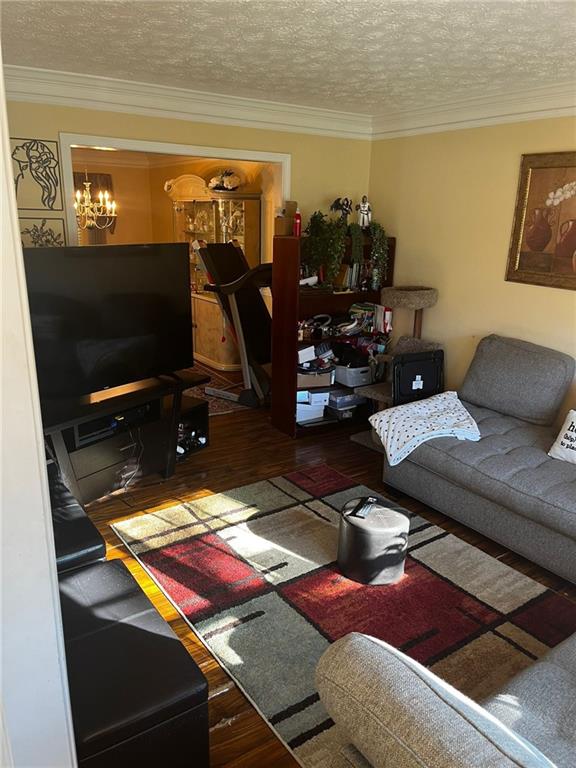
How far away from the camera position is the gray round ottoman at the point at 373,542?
8.16 ft

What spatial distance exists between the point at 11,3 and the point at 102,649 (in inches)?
88.7

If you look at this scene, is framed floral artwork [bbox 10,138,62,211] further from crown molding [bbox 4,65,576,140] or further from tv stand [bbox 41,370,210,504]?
tv stand [bbox 41,370,210,504]

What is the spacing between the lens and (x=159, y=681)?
151cm

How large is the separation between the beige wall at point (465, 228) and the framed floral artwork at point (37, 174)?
257 centimetres

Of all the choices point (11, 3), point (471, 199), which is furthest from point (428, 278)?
point (11, 3)

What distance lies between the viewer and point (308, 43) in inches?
96.5

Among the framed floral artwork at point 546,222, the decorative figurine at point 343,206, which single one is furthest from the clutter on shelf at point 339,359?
the framed floral artwork at point 546,222

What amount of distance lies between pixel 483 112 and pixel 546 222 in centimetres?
89

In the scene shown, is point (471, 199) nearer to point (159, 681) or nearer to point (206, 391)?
point (206, 391)

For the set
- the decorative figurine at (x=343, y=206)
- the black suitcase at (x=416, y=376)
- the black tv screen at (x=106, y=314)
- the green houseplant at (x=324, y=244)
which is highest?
the decorative figurine at (x=343, y=206)

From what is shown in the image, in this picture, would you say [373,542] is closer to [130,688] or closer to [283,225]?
[130,688]

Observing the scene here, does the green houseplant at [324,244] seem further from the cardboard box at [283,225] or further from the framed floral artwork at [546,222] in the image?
the framed floral artwork at [546,222]

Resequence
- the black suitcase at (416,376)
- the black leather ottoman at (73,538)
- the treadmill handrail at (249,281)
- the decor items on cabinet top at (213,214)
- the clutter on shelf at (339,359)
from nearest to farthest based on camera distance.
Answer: the black leather ottoman at (73,538), the black suitcase at (416,376), the clutter on shelf at (339,359), the treadmill handrail at (249,281), the decor items on cabinet top at (213,214)

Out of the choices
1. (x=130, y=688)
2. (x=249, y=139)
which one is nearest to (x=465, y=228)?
(x=249, y=139)
